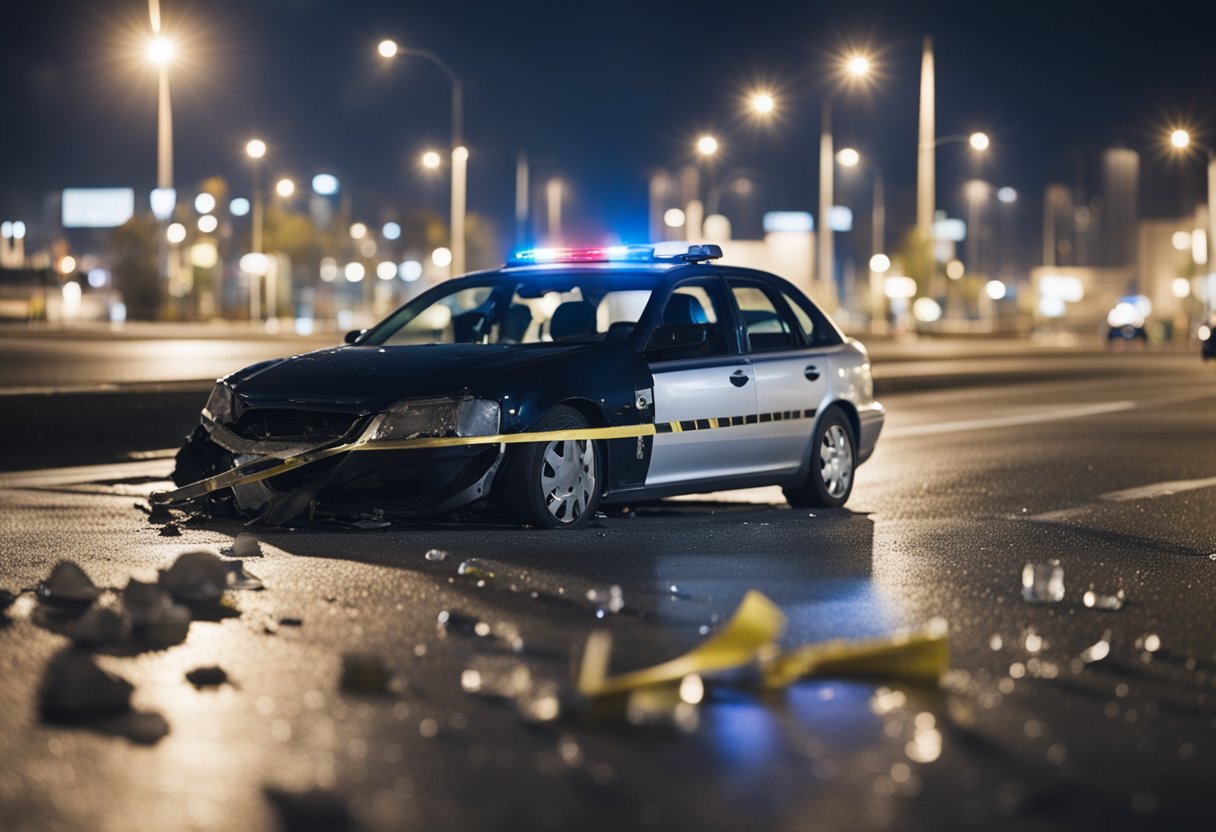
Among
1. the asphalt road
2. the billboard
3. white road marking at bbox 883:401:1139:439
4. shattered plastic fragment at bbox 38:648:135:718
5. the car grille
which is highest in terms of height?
the billboard

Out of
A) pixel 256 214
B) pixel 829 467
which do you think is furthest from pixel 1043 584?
pixel 256 214

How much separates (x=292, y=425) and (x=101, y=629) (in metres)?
3.49

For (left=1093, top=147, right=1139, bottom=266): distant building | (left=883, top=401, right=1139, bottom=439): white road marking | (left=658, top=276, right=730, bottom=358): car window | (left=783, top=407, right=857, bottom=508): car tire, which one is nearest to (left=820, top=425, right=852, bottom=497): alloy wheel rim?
(left=783, top=407, right=857, bottom=508): car tire

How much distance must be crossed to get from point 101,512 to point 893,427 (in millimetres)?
11478

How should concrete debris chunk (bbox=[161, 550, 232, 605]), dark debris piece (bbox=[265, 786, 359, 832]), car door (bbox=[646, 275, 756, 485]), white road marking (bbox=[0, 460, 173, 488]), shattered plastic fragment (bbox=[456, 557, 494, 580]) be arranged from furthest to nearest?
white road marking (bbox=[0, 460, 173, 488])
car door (bbox=[646, 275, 756, 485])
shattered plastic fragment (bbox=[456, 557, 494, 580])
concrete debris chunk (bbox=[161, 550, 232, 605])
dark debris piece (bbox=[265, 786, 359, 832])

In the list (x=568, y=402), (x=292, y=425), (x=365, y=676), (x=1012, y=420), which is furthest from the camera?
(x=1012, y=420)

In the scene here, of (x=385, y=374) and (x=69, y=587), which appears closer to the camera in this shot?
(x=69, y=587)

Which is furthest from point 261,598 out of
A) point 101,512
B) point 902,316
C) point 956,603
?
point 902,316

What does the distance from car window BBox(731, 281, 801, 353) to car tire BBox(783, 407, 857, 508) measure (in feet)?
1.78

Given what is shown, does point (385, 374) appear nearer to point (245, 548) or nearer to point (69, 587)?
point (245, 548)

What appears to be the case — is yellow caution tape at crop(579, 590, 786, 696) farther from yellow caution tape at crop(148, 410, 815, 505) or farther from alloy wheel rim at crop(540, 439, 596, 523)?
alloy wheel rim at crop(540, 439, 596, 523)

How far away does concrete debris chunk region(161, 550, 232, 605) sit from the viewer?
7.80 m

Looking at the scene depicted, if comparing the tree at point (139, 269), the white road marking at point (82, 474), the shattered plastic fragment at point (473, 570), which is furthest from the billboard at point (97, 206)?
the shattered plastic fragment at point (473, 570)

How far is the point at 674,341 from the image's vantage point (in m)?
11.2
